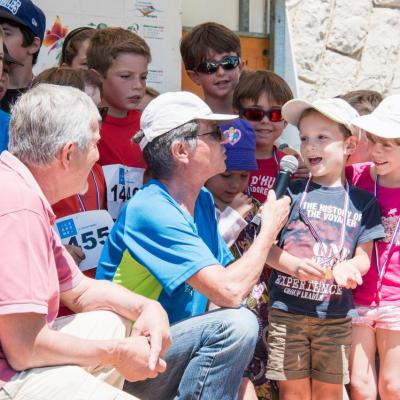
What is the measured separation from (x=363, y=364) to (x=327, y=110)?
1238 millimetres

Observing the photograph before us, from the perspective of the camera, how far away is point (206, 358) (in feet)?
9.89

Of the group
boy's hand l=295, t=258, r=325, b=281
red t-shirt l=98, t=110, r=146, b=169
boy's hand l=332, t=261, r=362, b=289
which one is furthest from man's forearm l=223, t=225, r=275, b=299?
red t-shirt l=98, t=110, r=146, b=169

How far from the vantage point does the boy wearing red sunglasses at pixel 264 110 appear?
13.7 ft

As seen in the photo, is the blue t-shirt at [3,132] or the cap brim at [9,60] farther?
the cap brim at [9,60]

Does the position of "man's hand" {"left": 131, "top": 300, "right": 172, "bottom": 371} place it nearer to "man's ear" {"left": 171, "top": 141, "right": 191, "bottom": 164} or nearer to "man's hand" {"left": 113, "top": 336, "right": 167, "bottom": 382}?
"man's hand" {"left": 113, "top": 336, "right": 167, "bottom": 382}

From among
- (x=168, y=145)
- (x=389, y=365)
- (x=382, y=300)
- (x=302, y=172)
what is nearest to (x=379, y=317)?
(x=382, y=300)

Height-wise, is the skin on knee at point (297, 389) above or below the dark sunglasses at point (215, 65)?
below

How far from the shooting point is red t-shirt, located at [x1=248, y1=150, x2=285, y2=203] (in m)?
4.05

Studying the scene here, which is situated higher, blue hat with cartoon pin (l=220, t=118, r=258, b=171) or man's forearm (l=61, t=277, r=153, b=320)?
blue hat with cartoon pin (l=220, t=118, r=258, b=171)

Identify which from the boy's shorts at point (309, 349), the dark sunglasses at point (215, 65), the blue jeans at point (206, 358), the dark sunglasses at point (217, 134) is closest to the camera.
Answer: the blue jeans at point (206, 358)

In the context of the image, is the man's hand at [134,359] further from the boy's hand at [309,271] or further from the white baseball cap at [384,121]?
the white baseball cap at [384,121]

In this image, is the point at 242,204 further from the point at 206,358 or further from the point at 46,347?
the point at 46,347

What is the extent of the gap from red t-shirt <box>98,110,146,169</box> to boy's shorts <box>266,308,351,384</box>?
1.13 meters

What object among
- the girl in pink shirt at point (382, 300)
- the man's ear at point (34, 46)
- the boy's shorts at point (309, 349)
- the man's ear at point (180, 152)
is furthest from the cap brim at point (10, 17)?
the boy's shorts at point (309, 349)
